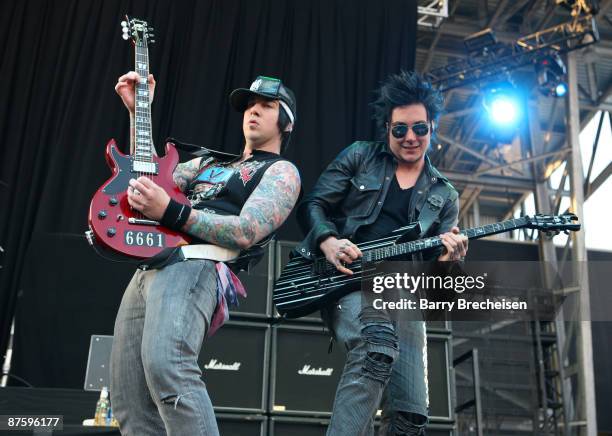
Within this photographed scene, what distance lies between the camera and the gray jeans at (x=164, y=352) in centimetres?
228

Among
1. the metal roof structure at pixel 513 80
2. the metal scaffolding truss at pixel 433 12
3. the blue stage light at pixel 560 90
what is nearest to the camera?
the metal scaffolding truss at pixel 433 12

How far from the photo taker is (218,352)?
469 centimetres

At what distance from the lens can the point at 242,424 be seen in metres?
4.58

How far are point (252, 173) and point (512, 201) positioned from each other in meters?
15.5

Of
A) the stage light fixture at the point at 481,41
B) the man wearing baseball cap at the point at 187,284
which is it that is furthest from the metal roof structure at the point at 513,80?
the man wearing baseball cap at the point at 187,284

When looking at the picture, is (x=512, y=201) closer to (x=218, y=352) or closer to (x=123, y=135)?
(x=123, y=135)

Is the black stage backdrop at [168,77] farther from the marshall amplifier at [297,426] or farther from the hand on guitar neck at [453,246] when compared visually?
the hand on guitar neck at [453,246]

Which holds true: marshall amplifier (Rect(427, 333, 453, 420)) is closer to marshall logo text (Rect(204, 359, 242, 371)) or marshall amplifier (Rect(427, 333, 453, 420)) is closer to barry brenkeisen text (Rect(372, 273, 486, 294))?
marshall logo text (Rect(204, 359, 242, 371))

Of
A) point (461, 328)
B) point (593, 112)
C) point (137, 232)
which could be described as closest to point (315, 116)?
point (137, 232)

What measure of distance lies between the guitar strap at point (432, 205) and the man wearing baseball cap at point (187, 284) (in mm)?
556

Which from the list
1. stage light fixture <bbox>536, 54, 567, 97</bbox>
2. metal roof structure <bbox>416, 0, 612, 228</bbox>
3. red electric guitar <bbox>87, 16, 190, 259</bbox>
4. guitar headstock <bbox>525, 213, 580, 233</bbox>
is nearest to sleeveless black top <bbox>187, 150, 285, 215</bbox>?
red electric guitar <bbox>87, 16, 190, 259</bbox>

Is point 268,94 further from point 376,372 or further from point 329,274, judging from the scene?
point 376,372

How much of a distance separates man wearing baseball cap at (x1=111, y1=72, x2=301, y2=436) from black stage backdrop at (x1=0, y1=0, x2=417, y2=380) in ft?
11.3

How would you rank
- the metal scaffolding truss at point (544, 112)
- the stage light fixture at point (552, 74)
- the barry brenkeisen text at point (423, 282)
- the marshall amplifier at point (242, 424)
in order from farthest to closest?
the stage light fixture at point (552, 74)
the metal scaffolding truss at point (544, 112)
the marshall amplifier at point (242, 424)
the barry brenkeisen text at point (423, 282)
